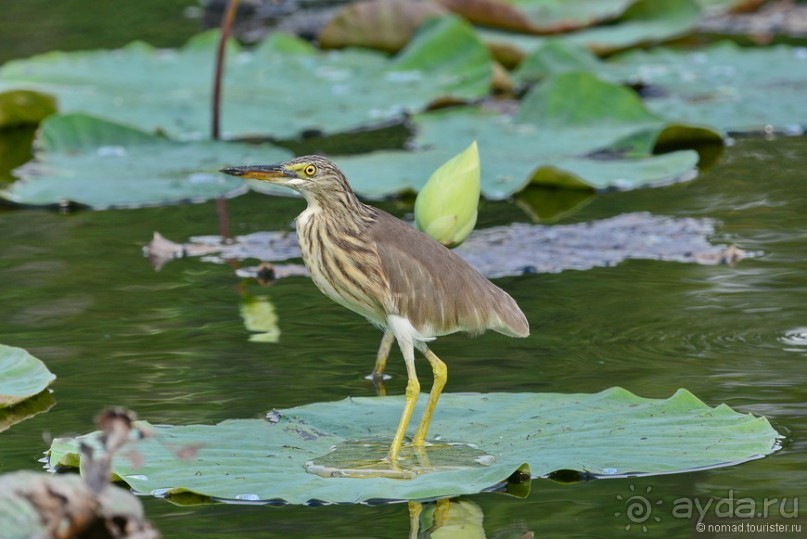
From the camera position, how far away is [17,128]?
951cm

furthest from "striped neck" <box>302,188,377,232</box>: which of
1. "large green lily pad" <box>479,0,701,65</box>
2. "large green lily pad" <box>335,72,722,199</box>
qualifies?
"large green lily pad" <box>479,0,701,65</box>

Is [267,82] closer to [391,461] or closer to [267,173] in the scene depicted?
[267,173]

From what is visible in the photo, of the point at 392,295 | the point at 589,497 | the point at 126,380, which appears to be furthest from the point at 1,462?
the point at 589,497

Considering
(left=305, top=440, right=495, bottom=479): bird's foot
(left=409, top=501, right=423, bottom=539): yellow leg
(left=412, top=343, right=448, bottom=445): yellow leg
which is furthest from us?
(left=412, top=343, right=448, bottom=445): yellow leg

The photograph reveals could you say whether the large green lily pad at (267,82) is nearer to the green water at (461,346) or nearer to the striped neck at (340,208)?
the green water at (461,346)

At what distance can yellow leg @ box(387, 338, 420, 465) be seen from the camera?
409 cm

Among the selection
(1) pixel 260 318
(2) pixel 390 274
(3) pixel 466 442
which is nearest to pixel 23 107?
(1) pixel 260 318

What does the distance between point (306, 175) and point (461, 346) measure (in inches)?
49.7

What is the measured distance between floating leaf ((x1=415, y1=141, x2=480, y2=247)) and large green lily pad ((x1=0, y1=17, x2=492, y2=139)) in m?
3.61

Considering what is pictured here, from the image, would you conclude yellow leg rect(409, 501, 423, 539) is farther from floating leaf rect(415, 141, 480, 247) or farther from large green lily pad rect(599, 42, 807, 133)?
large green lily pad rect(599, 42, 807, 133)

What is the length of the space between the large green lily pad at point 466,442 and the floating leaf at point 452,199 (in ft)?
2.27

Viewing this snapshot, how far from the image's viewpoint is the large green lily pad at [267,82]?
8.87 meters

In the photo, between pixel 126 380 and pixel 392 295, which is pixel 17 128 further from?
pixel 392 295

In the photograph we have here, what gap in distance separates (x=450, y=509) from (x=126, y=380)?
167 centimetres
